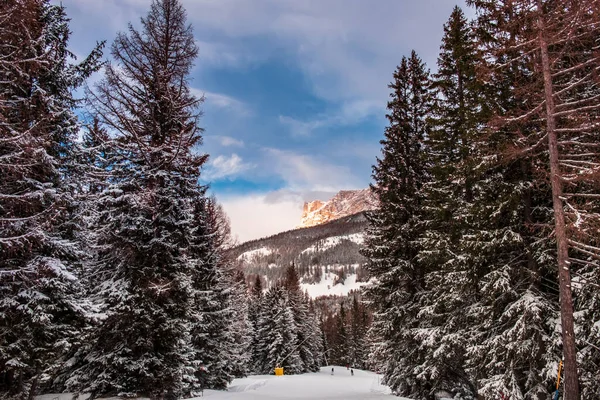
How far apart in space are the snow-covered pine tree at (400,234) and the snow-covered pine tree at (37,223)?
12775mm

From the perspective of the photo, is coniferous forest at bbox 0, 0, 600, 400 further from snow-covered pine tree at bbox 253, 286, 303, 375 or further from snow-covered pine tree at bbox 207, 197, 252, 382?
snow-covered pine tree at bbox 253, 286, 303, 375

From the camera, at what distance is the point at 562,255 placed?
8.65 metres

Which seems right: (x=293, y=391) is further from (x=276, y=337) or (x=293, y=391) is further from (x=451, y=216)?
(x=276, y=337)

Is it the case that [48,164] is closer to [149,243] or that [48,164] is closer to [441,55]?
[149,243]

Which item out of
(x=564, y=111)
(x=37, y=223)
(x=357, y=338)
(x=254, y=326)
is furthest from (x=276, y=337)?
(x=564, y=111)

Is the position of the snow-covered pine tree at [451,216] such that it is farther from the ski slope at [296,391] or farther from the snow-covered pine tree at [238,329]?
the snow-covered pine tree at [238,329]

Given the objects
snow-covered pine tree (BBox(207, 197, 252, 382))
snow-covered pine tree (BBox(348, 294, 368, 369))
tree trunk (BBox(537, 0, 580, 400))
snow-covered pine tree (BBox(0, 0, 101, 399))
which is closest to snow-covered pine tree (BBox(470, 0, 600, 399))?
tree trunk (BBox(537, 0, 580, 400))

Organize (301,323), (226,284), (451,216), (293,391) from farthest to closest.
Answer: (301,323), (226,284), (293,391), (451,216)

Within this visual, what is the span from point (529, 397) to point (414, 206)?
358 inches

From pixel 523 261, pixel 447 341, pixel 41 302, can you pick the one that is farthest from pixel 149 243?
pixel 523 261

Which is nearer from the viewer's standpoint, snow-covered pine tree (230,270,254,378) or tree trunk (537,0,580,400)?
tree trunk (537,0,580,400)

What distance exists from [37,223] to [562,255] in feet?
43.1

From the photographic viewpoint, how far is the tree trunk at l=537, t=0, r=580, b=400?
26.8ft

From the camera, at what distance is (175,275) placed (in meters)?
12.4
